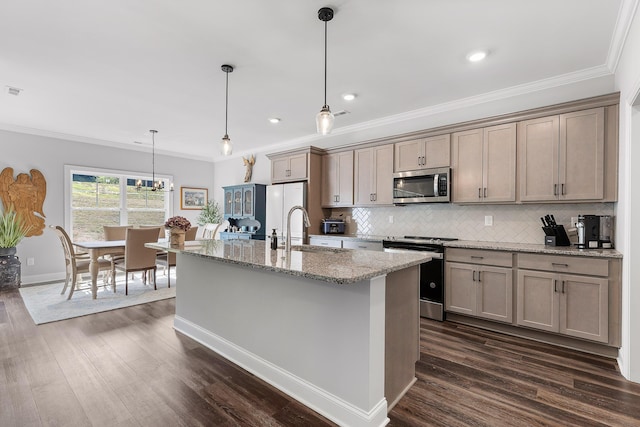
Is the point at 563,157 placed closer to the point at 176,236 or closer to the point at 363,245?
the point at 363,245

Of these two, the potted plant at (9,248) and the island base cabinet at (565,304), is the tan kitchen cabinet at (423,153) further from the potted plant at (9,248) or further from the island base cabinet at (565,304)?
the potted plant at (9,248)

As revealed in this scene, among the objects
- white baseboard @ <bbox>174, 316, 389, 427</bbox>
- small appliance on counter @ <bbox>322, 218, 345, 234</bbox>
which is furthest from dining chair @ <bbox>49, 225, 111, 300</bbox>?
small appliance on counter @ <bbox>322, 218, 345, 234</bbox>

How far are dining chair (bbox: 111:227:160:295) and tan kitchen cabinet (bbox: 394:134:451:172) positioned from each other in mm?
3753

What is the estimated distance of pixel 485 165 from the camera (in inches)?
138

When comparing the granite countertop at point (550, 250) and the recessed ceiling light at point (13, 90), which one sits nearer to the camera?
the granite countertop at point (550, 250)

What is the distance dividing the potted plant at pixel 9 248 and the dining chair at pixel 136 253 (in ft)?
5.52

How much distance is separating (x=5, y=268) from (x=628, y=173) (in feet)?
25.3

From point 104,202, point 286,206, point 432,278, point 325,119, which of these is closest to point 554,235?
point 432,278

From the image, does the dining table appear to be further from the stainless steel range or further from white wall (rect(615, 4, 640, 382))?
white wall (rect(615, 4, 640, 382))

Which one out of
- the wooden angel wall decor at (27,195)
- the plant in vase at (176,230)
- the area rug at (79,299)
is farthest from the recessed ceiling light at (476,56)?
the wooden angel wall decor at (27,195)

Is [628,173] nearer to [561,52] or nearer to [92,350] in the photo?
[561,52]

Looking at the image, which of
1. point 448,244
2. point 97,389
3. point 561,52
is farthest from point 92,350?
point 561,52

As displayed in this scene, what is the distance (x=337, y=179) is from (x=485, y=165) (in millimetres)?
2140

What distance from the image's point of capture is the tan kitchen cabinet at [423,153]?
3.81m
